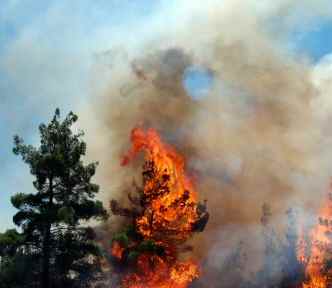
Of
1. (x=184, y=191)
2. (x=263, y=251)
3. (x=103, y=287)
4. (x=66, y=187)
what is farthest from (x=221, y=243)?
(x=66, y=187)

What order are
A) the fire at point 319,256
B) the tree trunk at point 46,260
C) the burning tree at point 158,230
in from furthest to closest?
1. the fire at point 319,256
2. the burning tree at point 158,230
3. the tree trunk at point 46,260

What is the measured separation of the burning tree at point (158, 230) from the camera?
5112cm

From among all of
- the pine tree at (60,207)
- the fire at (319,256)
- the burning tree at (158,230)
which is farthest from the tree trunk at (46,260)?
the fire at (319,256)

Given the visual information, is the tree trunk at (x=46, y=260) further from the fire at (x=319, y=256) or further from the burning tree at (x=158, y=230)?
the fire at (x=319, y=256)

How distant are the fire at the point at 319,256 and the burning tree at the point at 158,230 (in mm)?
10382

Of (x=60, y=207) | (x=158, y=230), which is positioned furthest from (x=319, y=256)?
(x=60, y=207)

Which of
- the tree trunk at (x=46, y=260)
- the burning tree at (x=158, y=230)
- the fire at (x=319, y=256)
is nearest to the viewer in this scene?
the tree trunk at (x=46, y=260)

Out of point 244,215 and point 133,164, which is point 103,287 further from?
point 244,215

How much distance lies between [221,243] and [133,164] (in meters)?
12.7

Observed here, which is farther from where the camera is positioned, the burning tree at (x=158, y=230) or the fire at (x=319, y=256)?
the fire at (x=319, y=256)

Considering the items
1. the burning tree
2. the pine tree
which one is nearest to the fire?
the burning tree

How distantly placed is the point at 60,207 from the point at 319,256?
25.6 m

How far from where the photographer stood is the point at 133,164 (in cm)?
6291

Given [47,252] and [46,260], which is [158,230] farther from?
[46,260]
